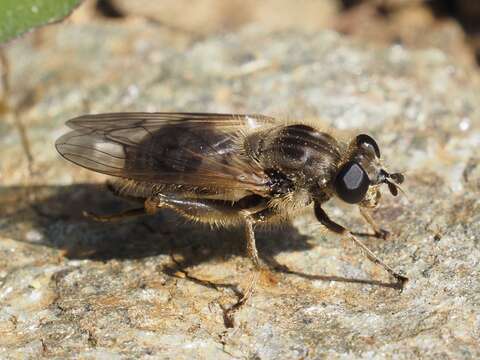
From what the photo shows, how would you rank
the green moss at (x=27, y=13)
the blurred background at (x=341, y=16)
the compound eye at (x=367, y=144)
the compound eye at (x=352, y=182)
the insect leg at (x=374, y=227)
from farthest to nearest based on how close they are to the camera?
the blurred background at (x=341, y=16) < the green moss at (x=27, y=13) < the insect leg at (x=374, y=227) < the compound eye at (x=367, y=144) < the compound eye at (x=352, y=182)

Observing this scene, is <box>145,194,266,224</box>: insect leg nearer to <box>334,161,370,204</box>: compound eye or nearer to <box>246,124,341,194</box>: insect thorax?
<box>246,124,341,194</box>: insect thorax

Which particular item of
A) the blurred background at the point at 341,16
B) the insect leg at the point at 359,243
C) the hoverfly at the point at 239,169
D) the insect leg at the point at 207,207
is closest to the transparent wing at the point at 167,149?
the hoverfly at the point at 239,169

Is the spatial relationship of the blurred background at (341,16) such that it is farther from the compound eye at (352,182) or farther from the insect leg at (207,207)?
the compound eye at (352,182)

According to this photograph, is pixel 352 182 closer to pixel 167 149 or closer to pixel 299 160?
pixel 299 160

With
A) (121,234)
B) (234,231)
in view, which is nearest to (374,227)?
Answer: (234,231)

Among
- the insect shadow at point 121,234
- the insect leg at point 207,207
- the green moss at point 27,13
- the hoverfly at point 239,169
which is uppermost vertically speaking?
the green moss at point 27,13

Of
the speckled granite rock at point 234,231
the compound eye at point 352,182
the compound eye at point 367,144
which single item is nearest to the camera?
the speckled granite rock at point 234,231

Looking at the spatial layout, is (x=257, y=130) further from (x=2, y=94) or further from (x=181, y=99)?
(x=2, y=94)

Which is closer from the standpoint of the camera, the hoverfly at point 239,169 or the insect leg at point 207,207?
the hoverfly at point 239,169
